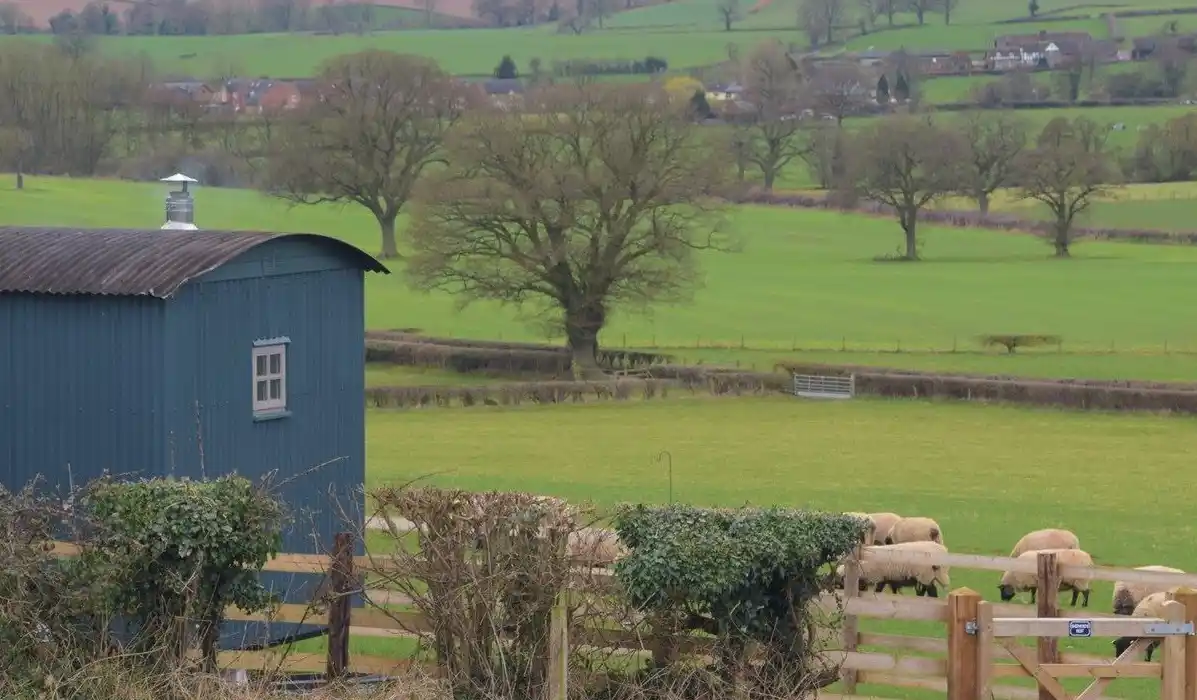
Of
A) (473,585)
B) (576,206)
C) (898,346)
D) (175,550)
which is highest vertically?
(576,206)

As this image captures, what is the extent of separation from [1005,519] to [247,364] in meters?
13.9

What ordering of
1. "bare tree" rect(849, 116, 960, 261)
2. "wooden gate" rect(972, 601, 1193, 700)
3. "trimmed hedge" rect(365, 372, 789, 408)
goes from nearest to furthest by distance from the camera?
"wooden gate" rect(972, 601, 1193, 700) < "trimmed hedge" rect(365, 372, 789, 408) < "bare tree" rect(849, 116, 960, 261)

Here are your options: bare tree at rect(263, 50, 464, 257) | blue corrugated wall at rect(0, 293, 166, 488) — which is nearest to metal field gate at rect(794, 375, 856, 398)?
bare tree at rect(263, 50, 464, 257)

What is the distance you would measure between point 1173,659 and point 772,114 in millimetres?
122772

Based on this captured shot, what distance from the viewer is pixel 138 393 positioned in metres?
16.6

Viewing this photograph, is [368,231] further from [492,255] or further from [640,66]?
[640,66]

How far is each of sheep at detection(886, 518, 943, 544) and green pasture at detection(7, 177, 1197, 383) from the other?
1270 inches

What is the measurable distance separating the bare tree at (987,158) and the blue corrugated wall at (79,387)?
8067 cm

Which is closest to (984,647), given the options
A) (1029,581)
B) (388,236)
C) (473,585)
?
(473,585)

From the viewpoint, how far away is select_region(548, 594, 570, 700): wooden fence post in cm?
1156

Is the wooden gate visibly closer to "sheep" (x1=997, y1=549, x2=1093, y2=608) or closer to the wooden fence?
the wooden fence

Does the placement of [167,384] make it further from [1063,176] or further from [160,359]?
[1063,176]

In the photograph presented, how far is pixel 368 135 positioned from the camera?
81.4 meters

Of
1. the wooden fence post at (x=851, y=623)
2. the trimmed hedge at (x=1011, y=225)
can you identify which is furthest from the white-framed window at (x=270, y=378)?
the trimmed hedge at (x=1011, y=225)
